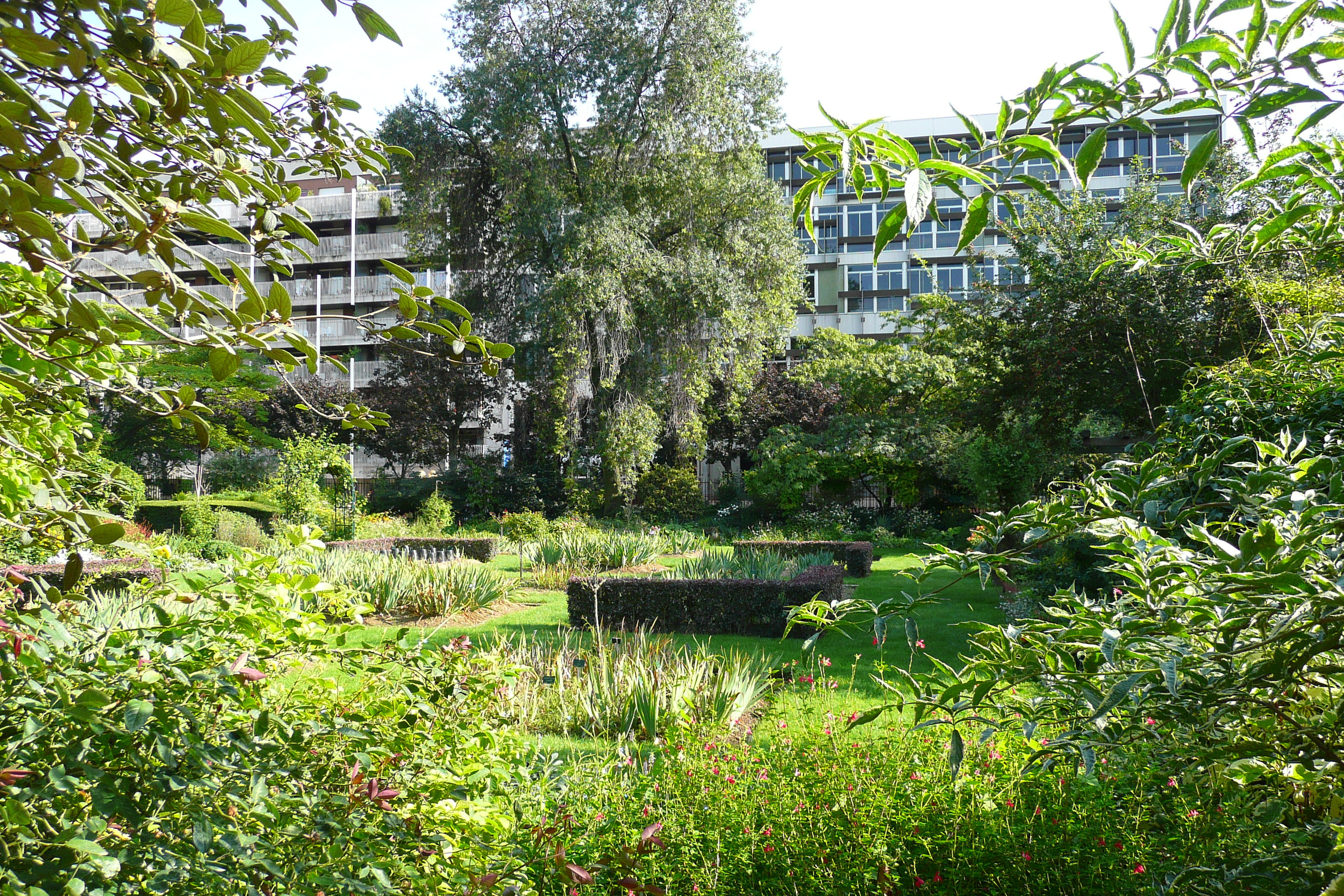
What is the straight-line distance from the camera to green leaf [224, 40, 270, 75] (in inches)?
41.8

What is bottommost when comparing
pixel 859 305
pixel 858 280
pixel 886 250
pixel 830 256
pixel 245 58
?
pixel 245 58

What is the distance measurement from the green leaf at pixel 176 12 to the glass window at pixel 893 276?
4315 cm

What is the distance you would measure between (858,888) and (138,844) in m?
1.96

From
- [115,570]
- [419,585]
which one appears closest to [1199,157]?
[419,585]

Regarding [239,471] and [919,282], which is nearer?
[239,471]

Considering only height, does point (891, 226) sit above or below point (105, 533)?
above

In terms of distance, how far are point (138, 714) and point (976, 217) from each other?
1702 mm

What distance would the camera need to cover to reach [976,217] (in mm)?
1148

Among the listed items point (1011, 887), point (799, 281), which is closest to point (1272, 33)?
point (1011, 887)

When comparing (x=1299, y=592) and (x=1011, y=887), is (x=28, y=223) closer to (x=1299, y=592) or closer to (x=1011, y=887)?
(x=1299, y=592)

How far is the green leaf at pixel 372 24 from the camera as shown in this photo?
1111mm

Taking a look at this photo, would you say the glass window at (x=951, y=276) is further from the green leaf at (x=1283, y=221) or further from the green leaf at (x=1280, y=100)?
the green leaf at (x=1280, y=100)

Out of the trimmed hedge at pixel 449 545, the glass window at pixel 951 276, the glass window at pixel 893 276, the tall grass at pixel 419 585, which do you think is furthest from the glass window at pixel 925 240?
the tall grass at pixel 419 585

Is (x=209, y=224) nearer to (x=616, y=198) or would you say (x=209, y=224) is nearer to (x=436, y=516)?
(x=616, y=198)
